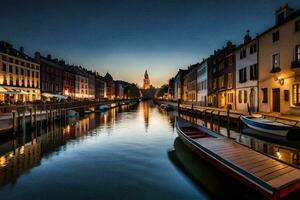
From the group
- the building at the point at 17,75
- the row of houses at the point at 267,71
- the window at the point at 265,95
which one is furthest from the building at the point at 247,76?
the building at the point at 17,75

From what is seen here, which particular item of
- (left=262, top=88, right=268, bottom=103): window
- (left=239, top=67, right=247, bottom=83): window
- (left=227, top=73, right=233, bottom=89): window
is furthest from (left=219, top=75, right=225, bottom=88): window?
(left=262, top=88, right=268, bottom=103): window

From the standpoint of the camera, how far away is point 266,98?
29.8 metres

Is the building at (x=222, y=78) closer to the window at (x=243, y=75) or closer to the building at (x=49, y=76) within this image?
the window at (x=243, y=75)

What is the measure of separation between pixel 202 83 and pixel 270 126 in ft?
139

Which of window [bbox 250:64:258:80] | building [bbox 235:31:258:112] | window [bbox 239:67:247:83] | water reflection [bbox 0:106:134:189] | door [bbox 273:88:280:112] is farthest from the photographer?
window [bbox 239:67:247:83]

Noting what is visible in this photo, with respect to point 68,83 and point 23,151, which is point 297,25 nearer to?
point 23,151

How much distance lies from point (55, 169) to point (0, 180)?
111 inches

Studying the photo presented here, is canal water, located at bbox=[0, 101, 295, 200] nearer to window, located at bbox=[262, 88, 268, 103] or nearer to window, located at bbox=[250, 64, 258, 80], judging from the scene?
window, located at bbox=[262, 88, 268, 103]

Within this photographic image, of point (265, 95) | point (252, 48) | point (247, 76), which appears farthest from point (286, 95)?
point (252, 48)

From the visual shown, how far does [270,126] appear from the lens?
19.8 m

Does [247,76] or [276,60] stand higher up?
[276,60]

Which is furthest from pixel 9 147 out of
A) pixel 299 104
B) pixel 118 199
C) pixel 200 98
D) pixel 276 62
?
pixel 200 98

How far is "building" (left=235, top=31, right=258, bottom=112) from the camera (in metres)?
32.4

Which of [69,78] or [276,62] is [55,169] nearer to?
[276,62]
